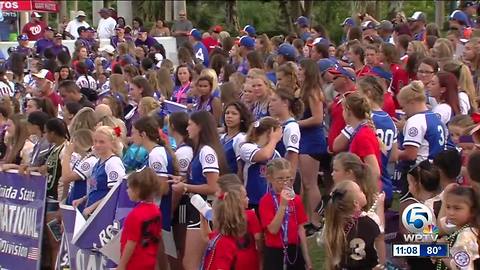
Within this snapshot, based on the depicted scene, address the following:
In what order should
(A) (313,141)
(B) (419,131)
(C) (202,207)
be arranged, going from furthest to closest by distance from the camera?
(A) (313,141)
(B) (419,131)
(C) (202,207)

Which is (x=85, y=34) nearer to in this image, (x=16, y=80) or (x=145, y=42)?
(x=145, y=42)

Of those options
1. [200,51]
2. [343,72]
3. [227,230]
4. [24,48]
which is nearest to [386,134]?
[343,72]

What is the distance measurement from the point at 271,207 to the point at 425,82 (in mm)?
3414

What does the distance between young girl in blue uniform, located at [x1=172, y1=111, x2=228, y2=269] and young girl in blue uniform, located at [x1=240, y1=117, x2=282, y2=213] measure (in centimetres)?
27

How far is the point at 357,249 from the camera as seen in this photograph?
7176 mm

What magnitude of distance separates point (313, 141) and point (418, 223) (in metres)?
5.83

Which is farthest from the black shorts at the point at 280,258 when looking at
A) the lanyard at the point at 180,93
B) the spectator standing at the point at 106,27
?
the spectator standing at the point at 106,27

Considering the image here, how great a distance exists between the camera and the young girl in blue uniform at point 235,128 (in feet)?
32.8

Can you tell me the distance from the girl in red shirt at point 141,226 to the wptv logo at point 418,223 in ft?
9.99

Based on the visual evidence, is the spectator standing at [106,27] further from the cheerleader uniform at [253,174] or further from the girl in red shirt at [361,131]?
the girl in red shirt at [361,131]

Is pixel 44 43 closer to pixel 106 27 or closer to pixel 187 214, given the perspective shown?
pixel 106 27

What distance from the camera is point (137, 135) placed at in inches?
389

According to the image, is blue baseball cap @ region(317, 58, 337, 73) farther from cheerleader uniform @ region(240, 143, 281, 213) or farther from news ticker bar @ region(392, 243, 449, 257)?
news ticker bar @ region(392, 243, 449, 257)

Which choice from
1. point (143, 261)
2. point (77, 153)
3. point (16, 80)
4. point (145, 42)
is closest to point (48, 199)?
point (77, 153)
